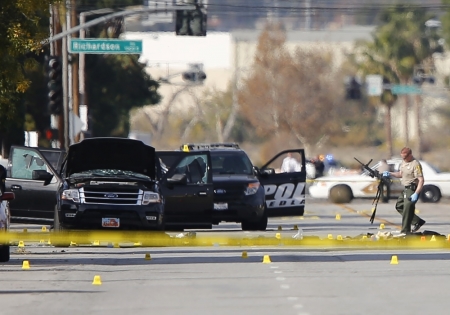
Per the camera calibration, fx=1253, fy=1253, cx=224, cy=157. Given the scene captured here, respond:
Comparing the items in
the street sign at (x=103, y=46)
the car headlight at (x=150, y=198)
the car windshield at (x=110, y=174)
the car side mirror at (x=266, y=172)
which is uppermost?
the street sign at (x=103, y=46)

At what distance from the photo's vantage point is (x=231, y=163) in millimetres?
27016

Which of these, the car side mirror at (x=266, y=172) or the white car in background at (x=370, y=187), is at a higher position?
the car side mirror at (x=266, y=172)

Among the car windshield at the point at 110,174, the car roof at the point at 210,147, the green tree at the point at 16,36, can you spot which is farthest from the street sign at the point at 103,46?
the car windshield at the point at 110,174

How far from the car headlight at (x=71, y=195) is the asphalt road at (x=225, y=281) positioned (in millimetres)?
861

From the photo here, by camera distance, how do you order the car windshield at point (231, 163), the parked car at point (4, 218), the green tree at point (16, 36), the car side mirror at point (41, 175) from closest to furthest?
the parked car at point (4, 218) < the car side mirror at point (41, 175) < the green tree at point (16, 36) < the car windshield at point (231, 163)

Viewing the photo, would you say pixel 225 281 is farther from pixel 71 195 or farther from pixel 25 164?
pixel 25 164

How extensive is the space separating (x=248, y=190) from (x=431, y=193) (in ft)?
56.6

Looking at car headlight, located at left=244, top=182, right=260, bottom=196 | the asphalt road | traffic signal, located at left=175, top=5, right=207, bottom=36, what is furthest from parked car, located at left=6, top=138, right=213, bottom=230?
traffic signal, located at left=175, top=5, right=207, bottom=36

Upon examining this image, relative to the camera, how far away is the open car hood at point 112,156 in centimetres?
2202

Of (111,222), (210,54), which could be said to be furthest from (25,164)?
(210,54)

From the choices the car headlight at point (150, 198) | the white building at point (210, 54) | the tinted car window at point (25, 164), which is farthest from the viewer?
the white building at point (210, 54)

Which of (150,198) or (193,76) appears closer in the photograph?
(150,198)

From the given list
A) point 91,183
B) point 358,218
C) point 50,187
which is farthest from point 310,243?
point 358,218

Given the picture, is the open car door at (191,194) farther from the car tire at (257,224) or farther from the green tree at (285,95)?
the green tree at (285,95)
